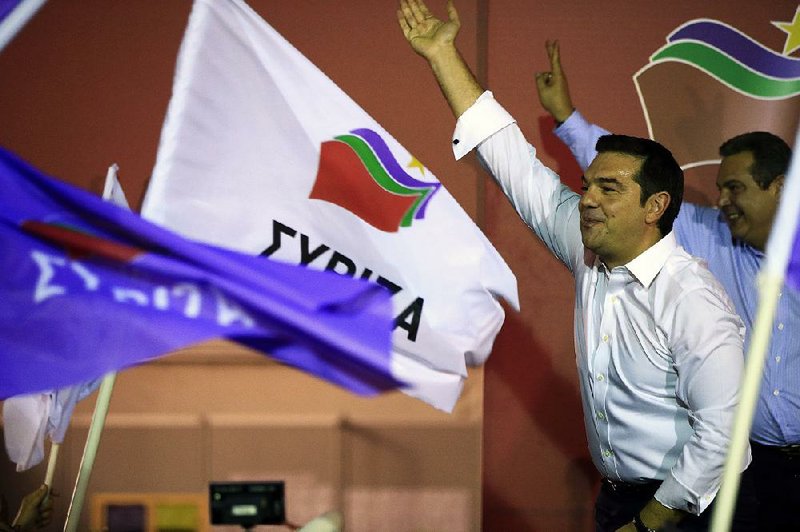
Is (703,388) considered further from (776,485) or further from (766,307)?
(776,485)

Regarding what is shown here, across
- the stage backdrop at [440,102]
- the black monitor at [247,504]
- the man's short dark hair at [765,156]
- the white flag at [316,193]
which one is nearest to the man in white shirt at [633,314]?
the white flag at [316,193]

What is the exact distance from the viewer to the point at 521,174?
8.94 ft

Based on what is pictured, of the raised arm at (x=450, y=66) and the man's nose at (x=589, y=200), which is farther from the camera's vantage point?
the raised arm at (x=450, y=66)

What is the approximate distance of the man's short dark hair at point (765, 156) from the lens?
310 centimetres

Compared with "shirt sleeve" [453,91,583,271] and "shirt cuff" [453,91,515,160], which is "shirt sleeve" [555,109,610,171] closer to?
"shirt sleeve" [453,91,583,271]

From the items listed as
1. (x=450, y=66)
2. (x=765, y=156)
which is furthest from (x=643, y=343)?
(x=765, y=156)

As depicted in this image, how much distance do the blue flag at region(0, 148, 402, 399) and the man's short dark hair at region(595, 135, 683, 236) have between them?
906 millimetres

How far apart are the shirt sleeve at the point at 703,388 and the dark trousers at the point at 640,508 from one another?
210 millimetres

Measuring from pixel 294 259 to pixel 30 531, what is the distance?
1.77m

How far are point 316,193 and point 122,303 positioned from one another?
717 mm

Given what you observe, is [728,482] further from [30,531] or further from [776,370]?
[30,531]

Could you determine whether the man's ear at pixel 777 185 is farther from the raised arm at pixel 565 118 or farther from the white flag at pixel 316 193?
the white flag at pixel 316 193

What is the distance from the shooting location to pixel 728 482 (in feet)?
5.74

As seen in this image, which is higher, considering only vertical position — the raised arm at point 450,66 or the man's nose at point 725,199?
the raised arm at point 450,66
